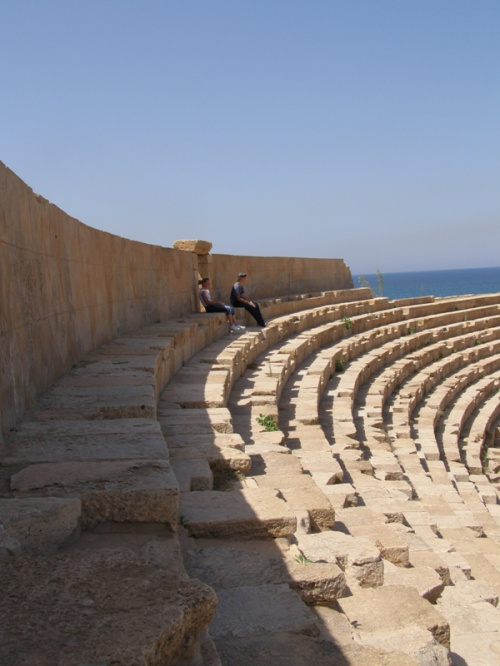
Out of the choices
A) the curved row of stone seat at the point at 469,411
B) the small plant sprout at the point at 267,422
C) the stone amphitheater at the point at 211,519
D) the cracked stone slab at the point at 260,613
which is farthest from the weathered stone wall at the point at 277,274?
the cracked stone slab at the point at 260,613

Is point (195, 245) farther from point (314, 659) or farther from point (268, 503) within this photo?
point (314, 659)

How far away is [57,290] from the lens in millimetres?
6113

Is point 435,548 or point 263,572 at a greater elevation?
point 263,572

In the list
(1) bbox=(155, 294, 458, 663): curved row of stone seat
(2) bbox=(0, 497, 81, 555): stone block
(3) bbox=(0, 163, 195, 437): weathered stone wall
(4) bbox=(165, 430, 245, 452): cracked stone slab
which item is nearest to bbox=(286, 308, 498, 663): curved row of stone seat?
(1) bbox=(155, 294, 458, 663): curved row of stone seat

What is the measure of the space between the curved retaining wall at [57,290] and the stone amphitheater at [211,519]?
45mm

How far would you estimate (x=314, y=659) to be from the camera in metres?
2.57

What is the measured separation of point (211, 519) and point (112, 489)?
0.71m

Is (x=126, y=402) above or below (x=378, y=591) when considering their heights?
above

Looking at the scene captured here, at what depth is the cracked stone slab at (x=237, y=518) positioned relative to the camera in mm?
3691

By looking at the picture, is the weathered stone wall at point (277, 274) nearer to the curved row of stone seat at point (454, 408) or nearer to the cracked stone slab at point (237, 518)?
the curved row of stone seat at point (454, 408)

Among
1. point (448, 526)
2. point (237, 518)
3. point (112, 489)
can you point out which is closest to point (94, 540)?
point (112, 489)

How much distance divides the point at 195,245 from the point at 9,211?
29.2ft

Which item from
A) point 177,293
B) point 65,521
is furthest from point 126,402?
point 177,293

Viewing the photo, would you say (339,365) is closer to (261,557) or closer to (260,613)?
(261,557)
